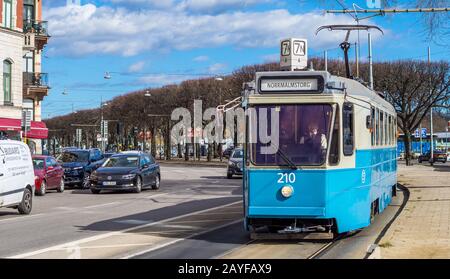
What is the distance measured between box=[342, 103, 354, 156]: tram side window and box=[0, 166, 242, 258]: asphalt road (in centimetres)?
533

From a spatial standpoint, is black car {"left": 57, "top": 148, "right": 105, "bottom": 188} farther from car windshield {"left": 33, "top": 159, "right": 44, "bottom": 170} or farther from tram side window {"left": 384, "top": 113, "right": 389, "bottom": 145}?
tram side window {"left": 384, "top": 113, "right": 389, "bottom": 145}

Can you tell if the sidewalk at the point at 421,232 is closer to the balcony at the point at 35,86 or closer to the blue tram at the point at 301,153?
the blue tram at the point at 301,153

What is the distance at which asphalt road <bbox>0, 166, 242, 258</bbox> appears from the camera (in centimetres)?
1251

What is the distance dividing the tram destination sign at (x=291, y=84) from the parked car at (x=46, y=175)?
1595 centimetres

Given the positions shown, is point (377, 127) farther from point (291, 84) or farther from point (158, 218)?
point (158, 218)

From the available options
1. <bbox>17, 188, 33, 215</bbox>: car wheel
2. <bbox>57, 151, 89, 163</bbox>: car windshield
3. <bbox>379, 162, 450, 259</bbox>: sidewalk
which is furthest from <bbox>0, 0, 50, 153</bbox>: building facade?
<bbox>379, 162, 450, 259</bbox>: sidewalk

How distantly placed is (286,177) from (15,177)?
8916mm

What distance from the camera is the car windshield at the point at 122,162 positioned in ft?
86.1

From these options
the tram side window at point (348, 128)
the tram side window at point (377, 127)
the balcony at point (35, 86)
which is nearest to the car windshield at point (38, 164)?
the tram side window at point (377, 127)

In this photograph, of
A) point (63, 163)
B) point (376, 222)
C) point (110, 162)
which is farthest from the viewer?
point (63, 163)
